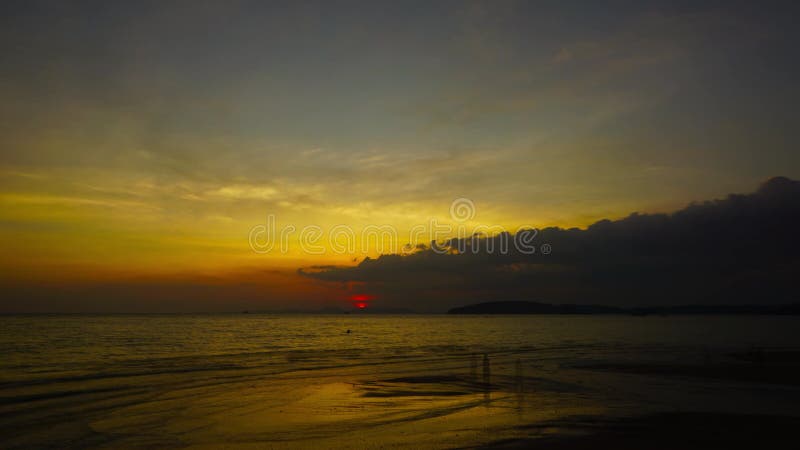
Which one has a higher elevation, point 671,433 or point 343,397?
point 671,433

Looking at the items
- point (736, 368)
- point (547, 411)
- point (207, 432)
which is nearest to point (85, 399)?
point (207, 432)

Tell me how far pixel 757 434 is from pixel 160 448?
2072cm

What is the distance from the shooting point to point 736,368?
4353 centimetres

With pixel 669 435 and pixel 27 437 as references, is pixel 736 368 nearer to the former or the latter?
pixel 669 435

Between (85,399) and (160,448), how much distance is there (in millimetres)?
13146

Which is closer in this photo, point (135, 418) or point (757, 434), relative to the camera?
point (757, 434)

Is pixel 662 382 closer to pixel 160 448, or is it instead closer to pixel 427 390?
pixel 427 390

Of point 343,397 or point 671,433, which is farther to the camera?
point 343,397

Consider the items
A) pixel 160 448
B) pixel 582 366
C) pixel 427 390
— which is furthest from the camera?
pixel 582 366

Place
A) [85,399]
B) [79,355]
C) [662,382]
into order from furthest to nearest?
[79,355] → [662,382] → [85,399]

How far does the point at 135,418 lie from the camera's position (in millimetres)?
23188

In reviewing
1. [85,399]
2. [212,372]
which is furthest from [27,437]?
[212,372]

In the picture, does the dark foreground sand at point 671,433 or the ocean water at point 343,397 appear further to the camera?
the ocean water at point 343,397

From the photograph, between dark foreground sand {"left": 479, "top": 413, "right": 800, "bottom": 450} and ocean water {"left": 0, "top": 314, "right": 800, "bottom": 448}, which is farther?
ocean water {"left": 0, "top": 314, "right": 800, "bottom": 448}
